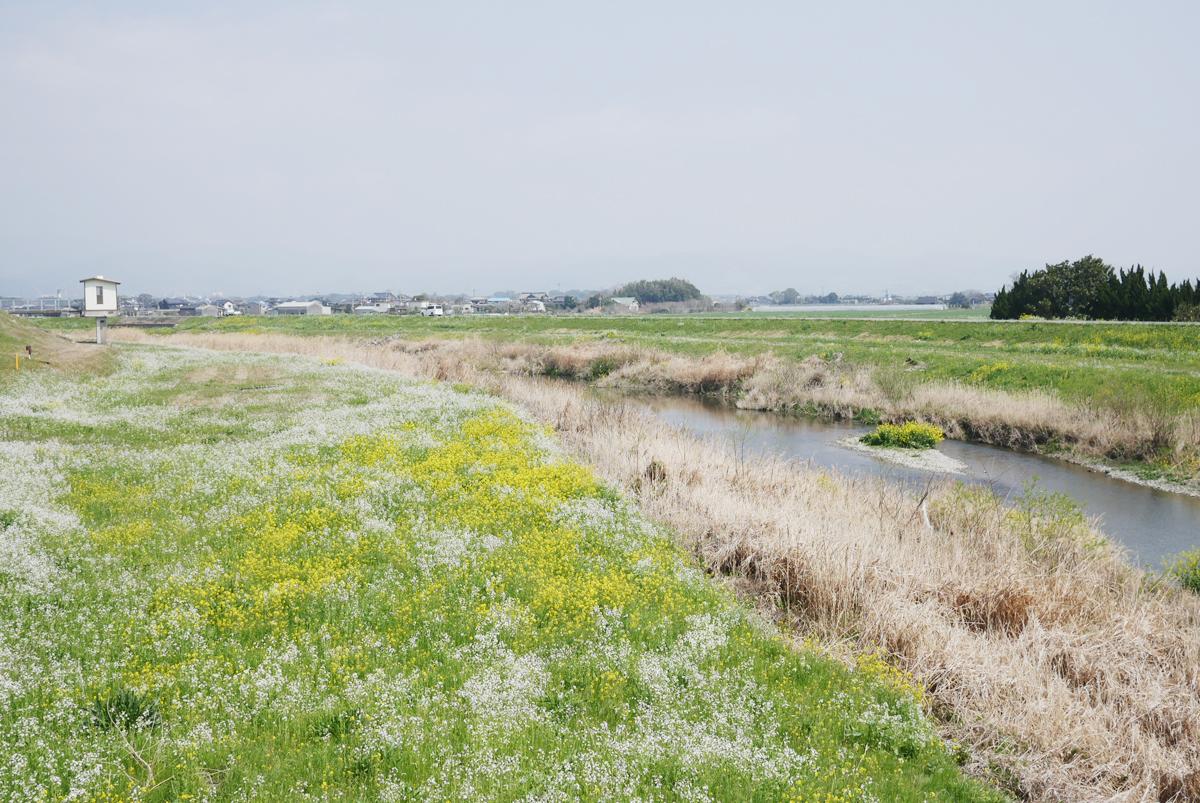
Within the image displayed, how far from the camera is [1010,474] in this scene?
85.3 feet

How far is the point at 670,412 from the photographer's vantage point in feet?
131

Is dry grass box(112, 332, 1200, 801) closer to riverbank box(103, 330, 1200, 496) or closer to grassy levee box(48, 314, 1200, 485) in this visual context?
riverbank box(103, 330, 1200, 496)

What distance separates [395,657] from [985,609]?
10028 millimetres

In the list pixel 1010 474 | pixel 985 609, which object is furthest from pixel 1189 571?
pixel 1010 474

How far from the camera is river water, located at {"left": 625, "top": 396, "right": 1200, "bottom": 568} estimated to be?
19.3 meters

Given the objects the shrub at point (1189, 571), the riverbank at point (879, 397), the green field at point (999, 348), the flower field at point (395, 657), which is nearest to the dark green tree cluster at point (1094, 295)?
the green field at point (999, 348)

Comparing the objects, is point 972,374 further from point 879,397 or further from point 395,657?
point 395,657

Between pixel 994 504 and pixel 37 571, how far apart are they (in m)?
19.9

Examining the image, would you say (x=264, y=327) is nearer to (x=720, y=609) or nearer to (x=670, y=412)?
(x=670, y=412)

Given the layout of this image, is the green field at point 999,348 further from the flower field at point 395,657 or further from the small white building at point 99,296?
the small white building at point 99,296

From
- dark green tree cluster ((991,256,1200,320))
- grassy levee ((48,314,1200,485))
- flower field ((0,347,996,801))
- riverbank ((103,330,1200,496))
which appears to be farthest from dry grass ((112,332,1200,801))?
dark green tree cluster ((991,256,1200,320))

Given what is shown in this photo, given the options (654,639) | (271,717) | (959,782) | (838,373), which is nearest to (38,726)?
(271,717)

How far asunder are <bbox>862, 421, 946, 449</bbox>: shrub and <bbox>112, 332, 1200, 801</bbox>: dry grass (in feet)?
31.6

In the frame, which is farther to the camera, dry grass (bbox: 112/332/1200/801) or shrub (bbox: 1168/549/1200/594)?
shrub (bbox: 1168/549/1200/594)
